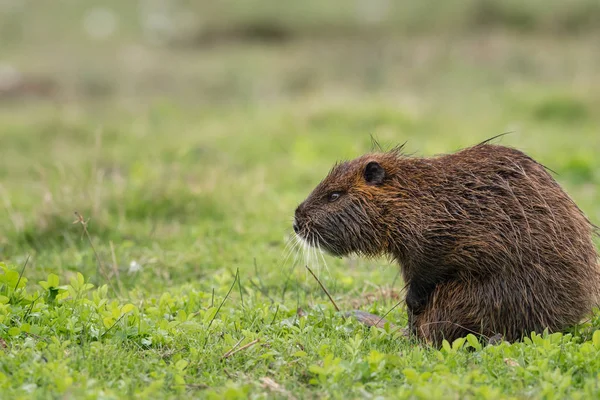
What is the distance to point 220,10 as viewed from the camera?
22.5 metres

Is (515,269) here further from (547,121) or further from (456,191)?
(547,121)

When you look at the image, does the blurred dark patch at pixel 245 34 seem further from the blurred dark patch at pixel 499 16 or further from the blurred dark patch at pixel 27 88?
the blurred dark patch at pixel 27 88

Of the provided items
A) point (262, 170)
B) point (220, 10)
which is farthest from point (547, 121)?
point (220, 10)

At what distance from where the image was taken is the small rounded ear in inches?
168

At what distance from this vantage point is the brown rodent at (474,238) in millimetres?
3957

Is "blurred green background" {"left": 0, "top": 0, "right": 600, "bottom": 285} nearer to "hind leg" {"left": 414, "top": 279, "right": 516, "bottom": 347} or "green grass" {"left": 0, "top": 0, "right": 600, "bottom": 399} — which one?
"green grass" {"left": 0, "top": 0, "right": 600, "bottom": 399}

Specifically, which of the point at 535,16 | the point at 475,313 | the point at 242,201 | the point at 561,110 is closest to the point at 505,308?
the point at 475,313

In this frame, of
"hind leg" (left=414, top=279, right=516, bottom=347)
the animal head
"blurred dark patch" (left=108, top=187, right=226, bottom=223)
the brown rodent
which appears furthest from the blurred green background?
"hind leg" (left=414, top=279, right=516, bottom=347)

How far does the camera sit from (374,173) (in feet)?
14.1

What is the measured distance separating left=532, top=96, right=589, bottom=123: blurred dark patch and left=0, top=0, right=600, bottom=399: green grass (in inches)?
1.2

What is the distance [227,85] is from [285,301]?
11587 mm

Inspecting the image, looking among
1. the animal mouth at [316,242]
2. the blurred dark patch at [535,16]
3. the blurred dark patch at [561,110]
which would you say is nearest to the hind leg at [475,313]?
the animal mouth at [316,242]

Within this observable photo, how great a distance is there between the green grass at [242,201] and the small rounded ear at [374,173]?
52 centimetres

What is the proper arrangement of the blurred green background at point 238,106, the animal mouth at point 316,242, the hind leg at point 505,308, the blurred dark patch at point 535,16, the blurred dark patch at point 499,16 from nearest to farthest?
the hind leg at point 505,308 → the animal mouth at point 316,242 → the blurred green background at point 238,106 → the blurred dark patch at point 535,16 → the blurred dark patch at point 499,16
